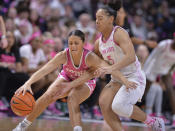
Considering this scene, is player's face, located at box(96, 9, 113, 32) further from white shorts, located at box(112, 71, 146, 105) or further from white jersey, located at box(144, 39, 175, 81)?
white jersey, located at box(144, 39, 175, 81)

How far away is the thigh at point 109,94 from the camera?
4391 mm

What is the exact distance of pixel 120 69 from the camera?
14.9ft

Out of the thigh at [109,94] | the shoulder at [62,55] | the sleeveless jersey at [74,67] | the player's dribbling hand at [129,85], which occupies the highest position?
the shoulder at [62,55]

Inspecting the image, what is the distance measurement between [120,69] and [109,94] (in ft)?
1.13

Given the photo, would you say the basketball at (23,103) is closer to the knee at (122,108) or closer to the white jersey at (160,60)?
the knee at (122,108)

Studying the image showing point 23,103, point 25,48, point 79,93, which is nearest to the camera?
point 23,103

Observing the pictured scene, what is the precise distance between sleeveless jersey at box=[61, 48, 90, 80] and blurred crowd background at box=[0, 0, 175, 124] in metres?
0.97

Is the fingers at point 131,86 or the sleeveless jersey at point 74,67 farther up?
the sleeveless jersey at point 74,67

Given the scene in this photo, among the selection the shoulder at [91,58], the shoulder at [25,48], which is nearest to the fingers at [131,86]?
the shoulder at [91,58]

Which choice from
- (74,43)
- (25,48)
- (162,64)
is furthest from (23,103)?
(162,64)

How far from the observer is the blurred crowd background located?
24.0ft

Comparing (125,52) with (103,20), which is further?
(103,20)

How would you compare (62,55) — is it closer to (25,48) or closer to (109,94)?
(109,94)

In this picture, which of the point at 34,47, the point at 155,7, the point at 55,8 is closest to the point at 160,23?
the point at 155,7
